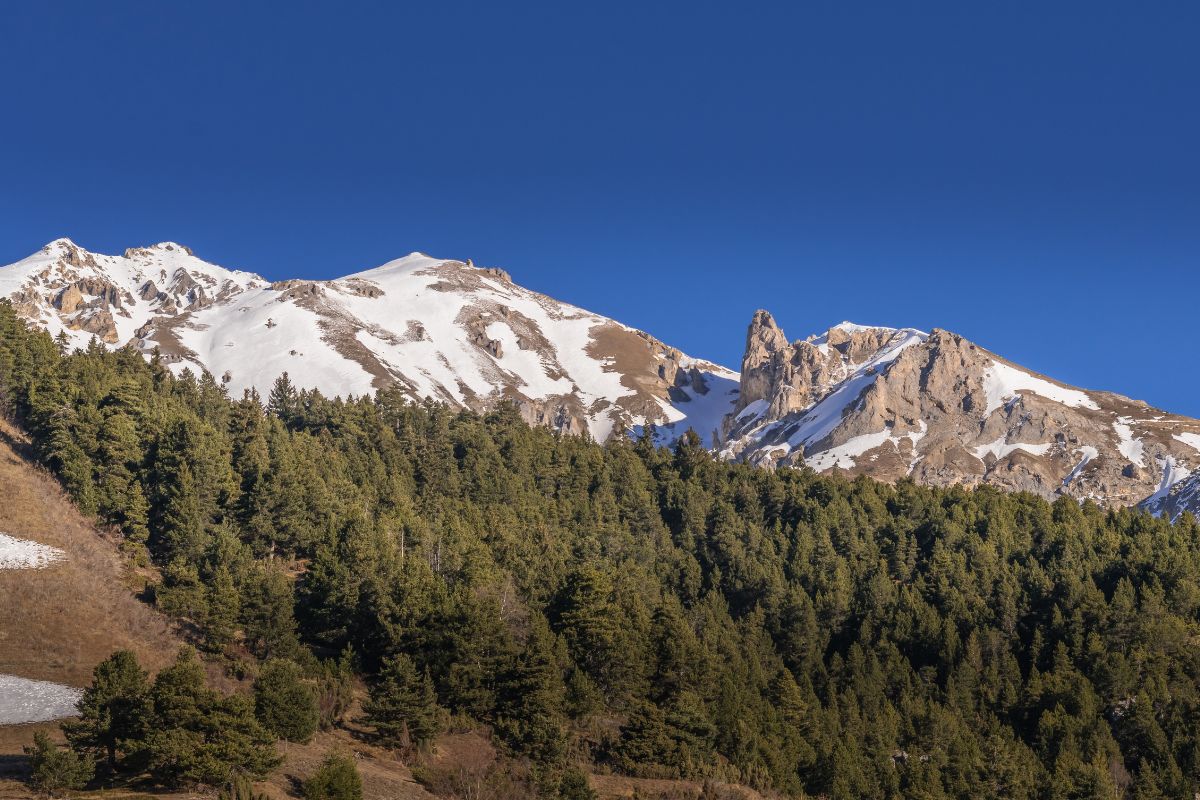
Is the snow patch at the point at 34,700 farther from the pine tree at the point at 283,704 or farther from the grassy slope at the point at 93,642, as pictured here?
the pine tree at the point at 283,704

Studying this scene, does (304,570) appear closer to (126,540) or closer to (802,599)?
(126,540)

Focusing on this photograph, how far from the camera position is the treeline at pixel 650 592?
62844mm

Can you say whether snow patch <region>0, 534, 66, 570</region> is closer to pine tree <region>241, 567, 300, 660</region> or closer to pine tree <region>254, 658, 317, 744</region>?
pine tree <region>241, 567, 300, 660</region>

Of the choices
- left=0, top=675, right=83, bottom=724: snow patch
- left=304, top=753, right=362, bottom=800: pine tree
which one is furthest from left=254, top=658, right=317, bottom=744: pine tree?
left=0, top=675, right=83, bottom=724: snow patch

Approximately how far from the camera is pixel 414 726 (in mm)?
53781

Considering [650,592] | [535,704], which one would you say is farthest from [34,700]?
[650,592]

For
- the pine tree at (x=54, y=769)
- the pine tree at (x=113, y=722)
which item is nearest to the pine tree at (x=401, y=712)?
the pine tree at (x=113, y=722)

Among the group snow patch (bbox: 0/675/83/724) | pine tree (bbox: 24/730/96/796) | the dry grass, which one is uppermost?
the dry grass

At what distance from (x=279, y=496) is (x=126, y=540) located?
1166 cm

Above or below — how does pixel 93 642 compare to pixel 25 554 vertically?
below

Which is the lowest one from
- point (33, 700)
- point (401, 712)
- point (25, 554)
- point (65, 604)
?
point (33, 700)

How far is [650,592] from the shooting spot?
9494 centimetres

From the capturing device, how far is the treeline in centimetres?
6284

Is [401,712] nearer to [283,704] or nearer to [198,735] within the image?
[283,704]
